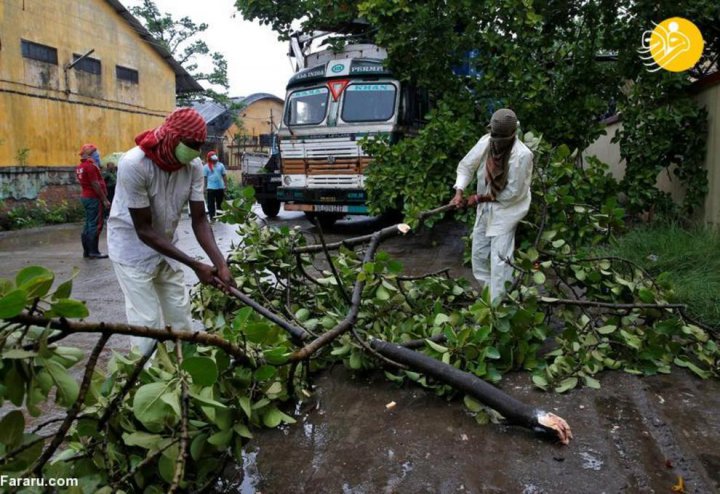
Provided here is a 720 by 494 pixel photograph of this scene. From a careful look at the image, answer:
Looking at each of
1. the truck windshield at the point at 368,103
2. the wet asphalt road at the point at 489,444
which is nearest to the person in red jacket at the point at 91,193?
the truck windshield at the point at 368,103

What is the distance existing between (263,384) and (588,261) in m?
2.61

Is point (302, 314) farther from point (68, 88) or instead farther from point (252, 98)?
point (252, 98)

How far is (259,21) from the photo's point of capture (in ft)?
36.1

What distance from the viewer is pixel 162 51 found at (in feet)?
63.1

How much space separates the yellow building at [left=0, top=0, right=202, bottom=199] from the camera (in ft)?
45.4

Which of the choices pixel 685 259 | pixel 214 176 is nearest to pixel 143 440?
pixel 685 259

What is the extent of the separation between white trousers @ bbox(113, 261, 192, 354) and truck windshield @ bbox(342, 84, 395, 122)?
22.0 feet

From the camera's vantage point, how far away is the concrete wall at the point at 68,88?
1387cm

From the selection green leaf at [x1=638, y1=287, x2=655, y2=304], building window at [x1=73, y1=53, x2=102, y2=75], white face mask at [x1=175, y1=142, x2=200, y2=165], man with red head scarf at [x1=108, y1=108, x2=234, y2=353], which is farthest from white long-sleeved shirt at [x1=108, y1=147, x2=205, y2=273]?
building window at [x1=73, y1=53, x2=102, y2=75]

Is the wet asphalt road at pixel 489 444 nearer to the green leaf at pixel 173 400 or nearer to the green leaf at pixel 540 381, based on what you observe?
the green leaf at pixel 540 381

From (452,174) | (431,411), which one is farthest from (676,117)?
(431,411)

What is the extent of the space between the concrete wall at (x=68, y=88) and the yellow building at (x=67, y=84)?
3 centimetres

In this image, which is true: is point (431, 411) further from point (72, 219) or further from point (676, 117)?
point (72, 219)

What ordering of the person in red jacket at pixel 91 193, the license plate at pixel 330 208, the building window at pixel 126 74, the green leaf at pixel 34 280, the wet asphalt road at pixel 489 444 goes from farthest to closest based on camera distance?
the building window at pixel 126 74
the license plate at pixel 330 208
the person in red jacket at pixel 91 193
the wet asphalt road at pixel 489 444
the green leaf at pixel 34 280
